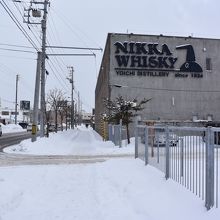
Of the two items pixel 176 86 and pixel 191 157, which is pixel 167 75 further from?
pixel 191 157

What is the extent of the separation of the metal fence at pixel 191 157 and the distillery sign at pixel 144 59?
2955cm

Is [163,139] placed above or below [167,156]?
above

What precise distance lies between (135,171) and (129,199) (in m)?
3.89

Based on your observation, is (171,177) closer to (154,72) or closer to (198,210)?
(198,210)

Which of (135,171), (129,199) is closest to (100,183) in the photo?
(135,171)

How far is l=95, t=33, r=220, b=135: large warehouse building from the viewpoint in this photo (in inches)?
1699

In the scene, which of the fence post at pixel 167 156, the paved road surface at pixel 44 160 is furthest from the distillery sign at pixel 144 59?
the fence post at pixel 167 156

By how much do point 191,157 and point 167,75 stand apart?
3506 centimetres

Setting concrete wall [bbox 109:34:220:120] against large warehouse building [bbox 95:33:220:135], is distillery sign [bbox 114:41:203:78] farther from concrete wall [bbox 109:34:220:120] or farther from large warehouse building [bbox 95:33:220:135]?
concrete wall [bbox 109:34:220:120]

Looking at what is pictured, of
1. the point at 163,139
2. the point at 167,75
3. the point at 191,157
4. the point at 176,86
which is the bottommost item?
the point at 191,157

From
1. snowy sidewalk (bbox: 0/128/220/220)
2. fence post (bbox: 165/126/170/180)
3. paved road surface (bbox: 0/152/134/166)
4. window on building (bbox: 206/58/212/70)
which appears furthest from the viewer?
window on building (bbox: 206/58/212/70)

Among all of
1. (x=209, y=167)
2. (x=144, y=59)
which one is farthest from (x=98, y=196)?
(x=144, y=59)

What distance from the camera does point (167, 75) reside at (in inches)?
1727

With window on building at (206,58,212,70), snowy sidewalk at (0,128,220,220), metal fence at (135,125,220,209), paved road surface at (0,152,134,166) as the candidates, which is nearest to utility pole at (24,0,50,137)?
paved road surface at (0,152,134,166)
